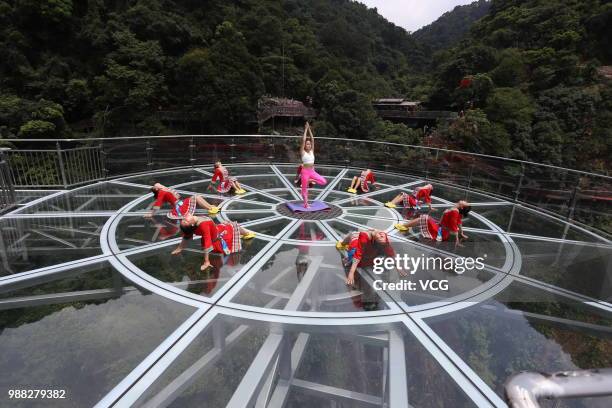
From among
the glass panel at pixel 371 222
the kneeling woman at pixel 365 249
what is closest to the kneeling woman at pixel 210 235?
the kneeling woman at pixel 365 249

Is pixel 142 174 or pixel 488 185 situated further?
pixel 142 174

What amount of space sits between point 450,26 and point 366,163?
118m

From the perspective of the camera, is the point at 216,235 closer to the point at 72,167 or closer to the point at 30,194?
the point at 72,167

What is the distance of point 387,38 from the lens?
302 ft

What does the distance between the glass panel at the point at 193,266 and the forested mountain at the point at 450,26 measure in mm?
104373

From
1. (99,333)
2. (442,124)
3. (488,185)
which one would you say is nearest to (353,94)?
(442,124)

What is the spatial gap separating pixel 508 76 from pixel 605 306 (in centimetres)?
4542

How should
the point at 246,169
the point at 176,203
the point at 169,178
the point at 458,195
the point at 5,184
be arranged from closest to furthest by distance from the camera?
the point at 176,203 < the point at 5,184 < the point at 458,195 < the point at 169,178 < the point at 246,169

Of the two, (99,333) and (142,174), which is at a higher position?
(142,174)

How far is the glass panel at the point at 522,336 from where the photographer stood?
3440mm

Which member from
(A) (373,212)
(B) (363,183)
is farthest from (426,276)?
(B) (363,183)

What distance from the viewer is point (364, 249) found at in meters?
4.83

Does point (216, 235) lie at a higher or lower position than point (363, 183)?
lower

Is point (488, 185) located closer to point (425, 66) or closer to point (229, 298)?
point (229, 298)
